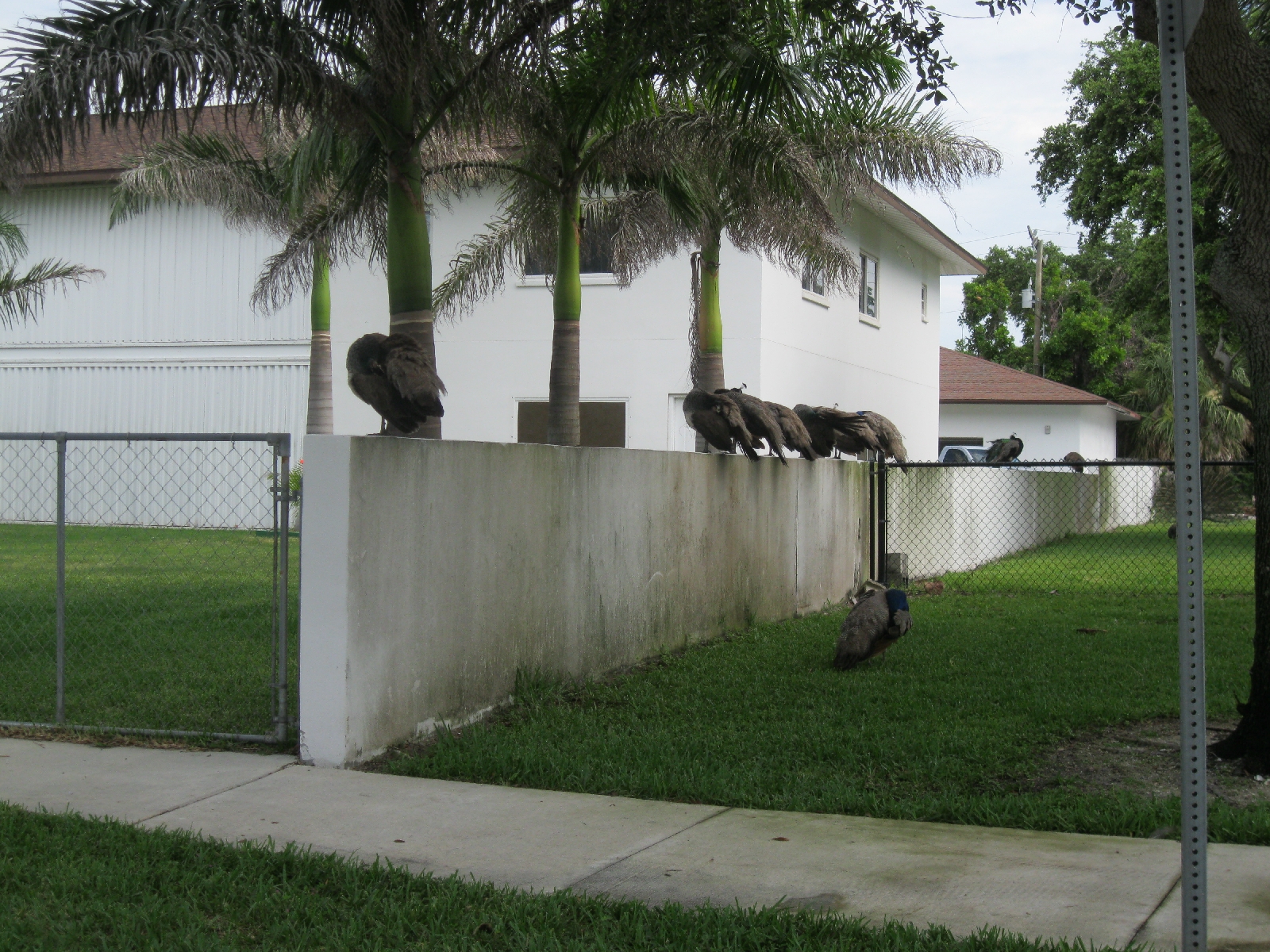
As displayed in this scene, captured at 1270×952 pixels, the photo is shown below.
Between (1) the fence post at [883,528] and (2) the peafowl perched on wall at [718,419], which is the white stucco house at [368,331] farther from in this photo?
(2) the peafowl perched on wall at [718,419]

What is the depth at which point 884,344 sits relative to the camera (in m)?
22.3

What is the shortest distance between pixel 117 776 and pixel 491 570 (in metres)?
2.27

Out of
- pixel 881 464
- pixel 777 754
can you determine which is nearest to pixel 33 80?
pixel 777 754

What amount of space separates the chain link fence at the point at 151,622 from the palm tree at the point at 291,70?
6.19 ft

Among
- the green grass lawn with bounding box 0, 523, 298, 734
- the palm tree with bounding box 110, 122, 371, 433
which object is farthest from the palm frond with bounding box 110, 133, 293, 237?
the green grass lawn with bounding box 0, 523, 298, 734

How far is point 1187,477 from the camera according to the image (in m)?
2.77

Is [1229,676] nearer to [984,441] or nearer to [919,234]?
[919,234]

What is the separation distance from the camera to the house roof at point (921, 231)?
63.5 ft

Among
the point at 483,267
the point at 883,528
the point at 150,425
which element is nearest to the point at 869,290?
the point at 883,528

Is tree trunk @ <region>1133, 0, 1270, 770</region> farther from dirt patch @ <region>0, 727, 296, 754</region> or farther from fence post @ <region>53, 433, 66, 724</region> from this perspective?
fence post @ <region>53, 433, 66, 724</region>

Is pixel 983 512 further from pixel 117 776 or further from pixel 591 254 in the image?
pixel 117 776

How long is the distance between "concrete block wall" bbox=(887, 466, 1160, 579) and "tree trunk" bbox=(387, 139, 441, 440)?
7.43 metres

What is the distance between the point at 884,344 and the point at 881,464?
28.8 feet

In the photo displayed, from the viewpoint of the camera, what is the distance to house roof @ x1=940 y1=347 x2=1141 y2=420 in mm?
30688
